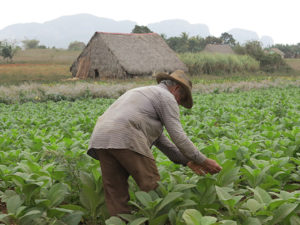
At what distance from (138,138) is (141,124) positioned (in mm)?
136

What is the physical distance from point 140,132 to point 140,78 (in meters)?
23.9

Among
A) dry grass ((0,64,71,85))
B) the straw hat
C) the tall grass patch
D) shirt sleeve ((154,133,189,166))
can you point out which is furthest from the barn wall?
the straw hat

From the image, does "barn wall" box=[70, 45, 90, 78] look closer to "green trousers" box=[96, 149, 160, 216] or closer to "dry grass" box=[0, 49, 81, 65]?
"dry grass" box=[0, 49, 81, 65]

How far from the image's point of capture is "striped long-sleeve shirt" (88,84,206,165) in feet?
10.0

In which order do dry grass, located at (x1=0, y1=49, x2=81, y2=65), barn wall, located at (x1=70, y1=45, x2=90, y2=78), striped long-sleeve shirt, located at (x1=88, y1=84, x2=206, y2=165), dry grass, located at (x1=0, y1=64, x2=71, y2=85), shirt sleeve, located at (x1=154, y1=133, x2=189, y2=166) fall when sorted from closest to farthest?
striped long-sleeve shirt, located at (x1=88, y1=84, x2=206, y2=165) → shirt sleeve, located at (x1=154, y1=133, x2=189, y2=166) → barn wall, located at (x1=70, y1=45, x2=90, y2=78) → dry grass, located at (x1=0, y1=64, x2=71, y2=85) → dry grass, located at (x1=0, y1=49, x2=81, y2=65)

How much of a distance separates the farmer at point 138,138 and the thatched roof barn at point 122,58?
23236mm

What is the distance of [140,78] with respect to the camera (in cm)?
2691

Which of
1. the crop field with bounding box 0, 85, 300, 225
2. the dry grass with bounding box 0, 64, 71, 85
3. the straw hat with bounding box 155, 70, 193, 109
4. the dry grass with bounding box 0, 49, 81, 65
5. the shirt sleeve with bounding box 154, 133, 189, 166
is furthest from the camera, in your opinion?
the dry grass with bounding box 0, 49, 81, 65

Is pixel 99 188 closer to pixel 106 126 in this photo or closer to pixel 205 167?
pixel 106 126

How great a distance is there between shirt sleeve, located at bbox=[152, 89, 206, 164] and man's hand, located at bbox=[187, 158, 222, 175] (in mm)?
64

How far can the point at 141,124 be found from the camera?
316 cm

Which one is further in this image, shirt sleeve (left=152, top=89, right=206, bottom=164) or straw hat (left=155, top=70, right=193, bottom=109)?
straw hat (left=155, top=70, right=193, bottom=109)

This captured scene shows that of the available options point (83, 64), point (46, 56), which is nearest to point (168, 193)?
point (83, 64)

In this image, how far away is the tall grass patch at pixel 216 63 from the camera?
31828mm
